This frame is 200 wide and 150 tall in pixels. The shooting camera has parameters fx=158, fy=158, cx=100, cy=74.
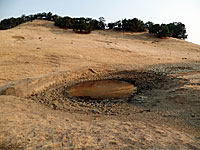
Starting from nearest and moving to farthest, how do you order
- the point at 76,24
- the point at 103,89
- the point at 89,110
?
the point at 89,110, the point at 103,89, the point at 76,24

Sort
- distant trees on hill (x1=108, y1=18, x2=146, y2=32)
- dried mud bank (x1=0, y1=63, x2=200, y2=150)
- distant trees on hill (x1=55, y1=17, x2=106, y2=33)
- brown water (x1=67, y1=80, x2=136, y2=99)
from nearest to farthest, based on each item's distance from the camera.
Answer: dried mud bank (x1=0, y1=63, x2=200, y2=150), brown water (x1=67, y1=80, x2=136, y2=99), distant trees on hill (x1=55, y1=17, x2=106, y2=33), distant trees on hill (x1=108, y1=18, x2=146, y2=32)

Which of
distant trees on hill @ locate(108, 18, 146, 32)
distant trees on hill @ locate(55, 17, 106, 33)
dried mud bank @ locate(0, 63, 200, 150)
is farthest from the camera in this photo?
distant trees on hill @ locate(108, 18, 146, 32)

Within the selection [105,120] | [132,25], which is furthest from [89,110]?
[132,25]

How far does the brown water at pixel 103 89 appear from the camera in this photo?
684cm

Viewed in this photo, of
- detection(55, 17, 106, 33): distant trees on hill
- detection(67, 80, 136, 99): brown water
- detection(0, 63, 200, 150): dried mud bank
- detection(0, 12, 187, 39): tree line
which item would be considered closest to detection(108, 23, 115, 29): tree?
detection(0, 12, 187, 39): tree line

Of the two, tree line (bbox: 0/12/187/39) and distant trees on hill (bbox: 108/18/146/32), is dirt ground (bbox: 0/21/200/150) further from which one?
distant trees on hill (bbox: 108/18/146/32)

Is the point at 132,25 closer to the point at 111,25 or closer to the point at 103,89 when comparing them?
the point at 111,25

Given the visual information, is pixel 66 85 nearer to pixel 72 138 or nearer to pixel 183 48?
pixel 72 138

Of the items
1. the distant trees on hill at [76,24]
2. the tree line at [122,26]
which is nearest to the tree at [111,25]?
the tree line at [122,26]

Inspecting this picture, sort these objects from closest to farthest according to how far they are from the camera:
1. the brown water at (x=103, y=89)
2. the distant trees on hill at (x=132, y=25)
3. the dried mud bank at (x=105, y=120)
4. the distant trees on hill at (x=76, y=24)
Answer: the dried mud bank at (x=105, y=120), the brown water at (x=103, y=89), the distant trees on hill at (x=76, y=24), the distant trees on hill at (x=132, y=25)

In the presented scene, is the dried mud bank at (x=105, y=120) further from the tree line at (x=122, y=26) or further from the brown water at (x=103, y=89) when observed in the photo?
the tree line at (x=122, y=26)

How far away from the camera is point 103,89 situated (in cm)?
762

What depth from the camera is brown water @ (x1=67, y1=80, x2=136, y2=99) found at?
269 inches

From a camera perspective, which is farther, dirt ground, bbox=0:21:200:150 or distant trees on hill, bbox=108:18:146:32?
distant trees on hill, bbox=108:18:146:32
